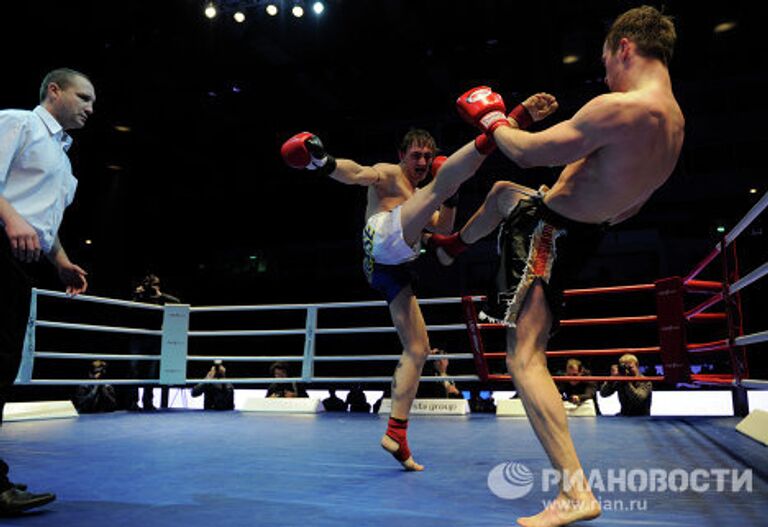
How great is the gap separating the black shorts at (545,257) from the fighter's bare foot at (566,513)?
429mm

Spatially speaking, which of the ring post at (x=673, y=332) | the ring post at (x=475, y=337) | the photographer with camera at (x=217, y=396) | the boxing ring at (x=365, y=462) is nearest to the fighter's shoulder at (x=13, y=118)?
the boxing ring at (x=365, y=462)

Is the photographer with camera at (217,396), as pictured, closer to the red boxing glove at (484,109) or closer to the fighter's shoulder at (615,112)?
the red boxing glove at (484,109)

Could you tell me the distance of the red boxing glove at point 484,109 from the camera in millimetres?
1531

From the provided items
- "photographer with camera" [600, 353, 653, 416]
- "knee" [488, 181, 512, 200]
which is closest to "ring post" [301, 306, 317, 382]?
"photographer with camera" [600, 353, 653, 416]

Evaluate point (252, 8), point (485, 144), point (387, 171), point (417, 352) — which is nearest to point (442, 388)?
point (417, 352)

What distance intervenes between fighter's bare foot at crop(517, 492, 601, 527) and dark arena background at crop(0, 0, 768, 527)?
75mm

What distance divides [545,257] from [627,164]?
0.29 meters

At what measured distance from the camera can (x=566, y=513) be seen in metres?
1.22

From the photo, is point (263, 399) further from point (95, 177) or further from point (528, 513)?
point (95, 177)

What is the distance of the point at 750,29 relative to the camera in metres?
7.56

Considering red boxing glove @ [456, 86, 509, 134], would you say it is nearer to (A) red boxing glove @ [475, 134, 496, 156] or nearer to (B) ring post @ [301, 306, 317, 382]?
(A) red boxing glove @ [475, 134, 496, 156]

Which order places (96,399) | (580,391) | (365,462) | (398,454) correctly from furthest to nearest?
1. (96,399)
2. (580,391)
3. (365,462)
4. (398,454)

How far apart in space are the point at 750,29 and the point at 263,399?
24.8ft

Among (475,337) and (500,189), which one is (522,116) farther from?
(475,337)
